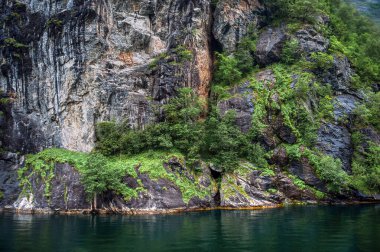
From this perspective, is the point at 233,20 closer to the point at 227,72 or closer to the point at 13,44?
the point at 227,72

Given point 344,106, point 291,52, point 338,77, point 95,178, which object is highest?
point 291,52

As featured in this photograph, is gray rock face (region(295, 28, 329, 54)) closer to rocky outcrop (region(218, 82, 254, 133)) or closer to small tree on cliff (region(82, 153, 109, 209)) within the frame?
rocky outcrop (region(218, 82, 254, 133))

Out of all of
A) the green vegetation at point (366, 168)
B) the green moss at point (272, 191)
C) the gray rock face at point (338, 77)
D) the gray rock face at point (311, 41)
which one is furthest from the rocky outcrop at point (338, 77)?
the green moss at point (272, 191)

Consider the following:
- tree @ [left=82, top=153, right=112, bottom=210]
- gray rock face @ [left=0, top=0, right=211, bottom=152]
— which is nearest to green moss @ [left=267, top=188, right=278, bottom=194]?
tree @ [left=82, top=153, right=112, bottom=210]

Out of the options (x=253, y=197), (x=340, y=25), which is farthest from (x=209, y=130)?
(x=340, y=25)

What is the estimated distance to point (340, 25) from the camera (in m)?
54.5

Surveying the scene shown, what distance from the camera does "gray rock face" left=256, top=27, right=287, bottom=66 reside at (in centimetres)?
4725

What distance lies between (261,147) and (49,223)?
22.8 m

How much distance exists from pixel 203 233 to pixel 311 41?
118 feet

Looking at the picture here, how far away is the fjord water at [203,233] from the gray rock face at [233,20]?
28.0 m

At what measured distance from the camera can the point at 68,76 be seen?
42688 millimetres

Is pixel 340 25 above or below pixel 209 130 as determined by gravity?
above

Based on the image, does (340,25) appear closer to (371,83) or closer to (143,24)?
(371,83)

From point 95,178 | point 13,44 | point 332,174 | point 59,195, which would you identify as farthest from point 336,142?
point 13,44
